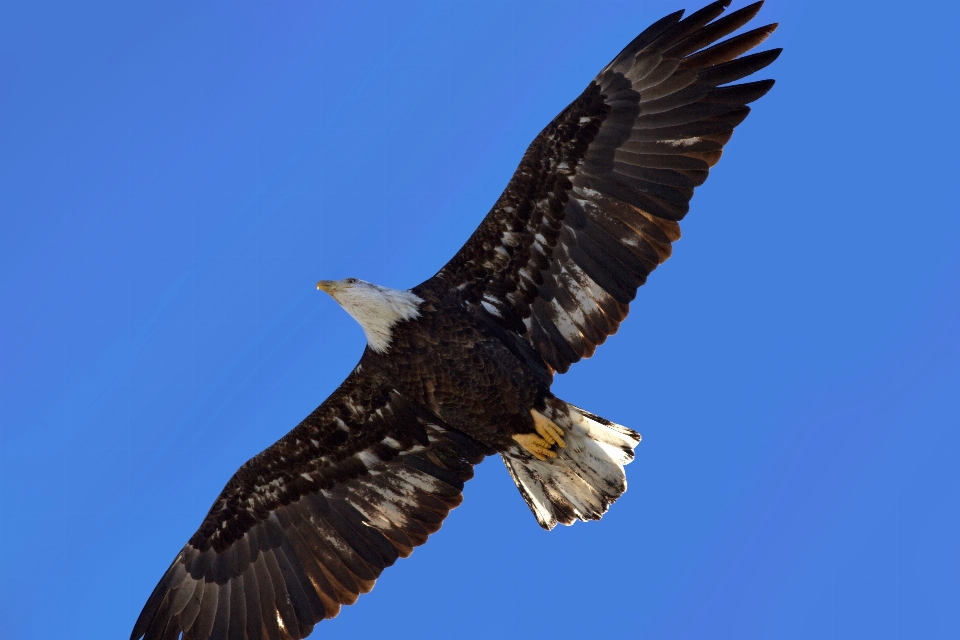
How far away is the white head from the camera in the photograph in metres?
8.44

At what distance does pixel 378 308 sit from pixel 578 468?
2.24 m

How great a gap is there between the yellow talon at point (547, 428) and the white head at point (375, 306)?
1340 millimetres

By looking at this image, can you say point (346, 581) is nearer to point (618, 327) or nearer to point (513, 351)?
point (513, 351)

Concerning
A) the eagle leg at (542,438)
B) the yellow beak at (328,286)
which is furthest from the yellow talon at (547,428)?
the yellow beak at (328,286)

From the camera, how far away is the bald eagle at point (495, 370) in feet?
27.1

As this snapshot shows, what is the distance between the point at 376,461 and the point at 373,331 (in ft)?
4.72

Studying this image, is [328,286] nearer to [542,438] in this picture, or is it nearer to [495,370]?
[495,370]


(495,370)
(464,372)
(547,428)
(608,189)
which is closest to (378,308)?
(464,372)

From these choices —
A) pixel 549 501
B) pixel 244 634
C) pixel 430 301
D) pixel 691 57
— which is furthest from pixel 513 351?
pixel 244 634

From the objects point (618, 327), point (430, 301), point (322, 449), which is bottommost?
point (322, 449)

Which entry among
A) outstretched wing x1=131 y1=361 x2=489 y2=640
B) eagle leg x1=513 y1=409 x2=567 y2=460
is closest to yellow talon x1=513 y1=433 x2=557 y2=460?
eagle leg x1=513 y1=409 x2=567 y2=460

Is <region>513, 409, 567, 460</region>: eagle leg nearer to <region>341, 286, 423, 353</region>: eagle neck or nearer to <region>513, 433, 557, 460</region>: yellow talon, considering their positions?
<region>513, 433, 557, 460</region>: yellow talon

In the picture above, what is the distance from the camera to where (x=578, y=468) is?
8.70 meters

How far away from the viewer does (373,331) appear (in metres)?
8.51
